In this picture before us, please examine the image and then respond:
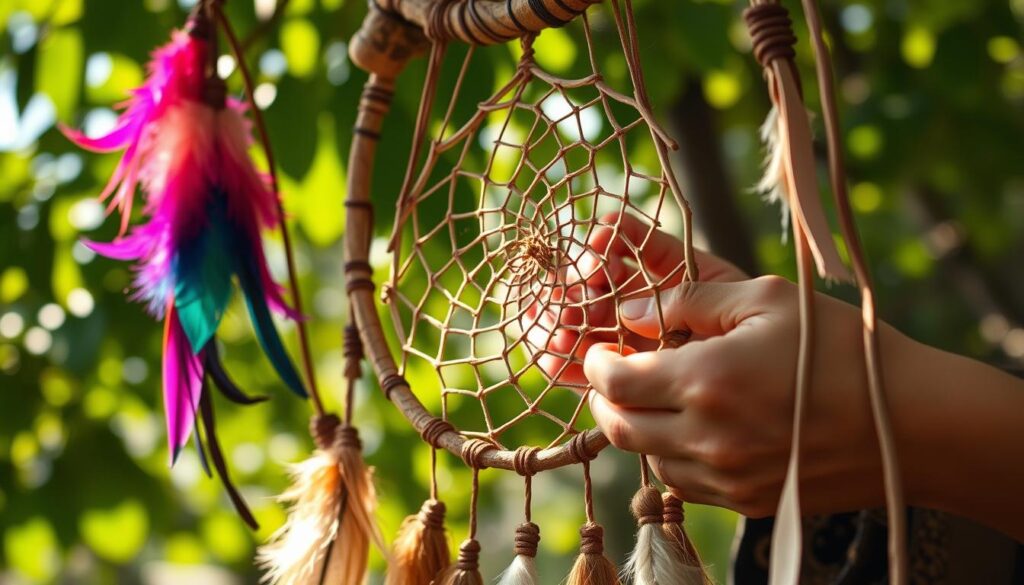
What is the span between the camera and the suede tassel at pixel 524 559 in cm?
49

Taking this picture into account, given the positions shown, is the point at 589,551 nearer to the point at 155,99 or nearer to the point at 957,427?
the point at 957,427

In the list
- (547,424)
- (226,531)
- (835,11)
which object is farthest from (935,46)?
(226,531)

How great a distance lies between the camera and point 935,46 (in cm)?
126

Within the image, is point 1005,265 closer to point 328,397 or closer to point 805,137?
point 328,397

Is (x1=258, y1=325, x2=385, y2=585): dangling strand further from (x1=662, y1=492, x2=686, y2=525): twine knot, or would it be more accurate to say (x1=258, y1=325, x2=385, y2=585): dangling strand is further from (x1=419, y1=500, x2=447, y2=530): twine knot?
(x1=662, y1=492, x2=686, y2=525): twine knot

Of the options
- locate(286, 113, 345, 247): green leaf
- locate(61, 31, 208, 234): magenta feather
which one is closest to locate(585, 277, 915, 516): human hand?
locate(61, 31, 208, 234): magenta feather

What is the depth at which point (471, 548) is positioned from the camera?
1.69 feet

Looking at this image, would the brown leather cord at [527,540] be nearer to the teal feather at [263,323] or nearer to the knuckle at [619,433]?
the knuckle at [619,433]

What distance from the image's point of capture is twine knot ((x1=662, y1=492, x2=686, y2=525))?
0.46m

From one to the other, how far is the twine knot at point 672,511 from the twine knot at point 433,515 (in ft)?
0.48

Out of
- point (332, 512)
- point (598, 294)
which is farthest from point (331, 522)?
point (598, 294)

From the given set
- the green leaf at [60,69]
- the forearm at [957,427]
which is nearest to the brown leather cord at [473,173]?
the forearm at [957,427]

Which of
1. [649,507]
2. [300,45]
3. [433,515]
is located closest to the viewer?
[649,507]

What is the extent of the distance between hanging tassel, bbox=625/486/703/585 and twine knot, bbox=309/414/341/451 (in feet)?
0.84
